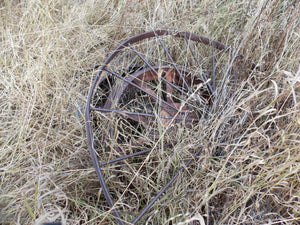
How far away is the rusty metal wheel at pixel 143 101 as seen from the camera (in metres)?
1.44

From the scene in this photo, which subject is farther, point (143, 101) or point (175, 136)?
point (143, 101)

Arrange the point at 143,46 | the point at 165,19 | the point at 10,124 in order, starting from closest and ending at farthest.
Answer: the point at 10,124, the point at 143,46, the point at 165,19

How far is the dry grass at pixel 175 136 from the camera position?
1.24 m

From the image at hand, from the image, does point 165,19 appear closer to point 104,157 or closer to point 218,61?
point 218,61

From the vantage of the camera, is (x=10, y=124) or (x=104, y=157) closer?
(x=104, y=157)

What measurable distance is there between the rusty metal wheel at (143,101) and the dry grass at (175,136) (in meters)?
0.08

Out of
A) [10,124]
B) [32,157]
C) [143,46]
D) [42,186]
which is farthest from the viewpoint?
[143,46]

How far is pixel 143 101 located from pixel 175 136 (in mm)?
329

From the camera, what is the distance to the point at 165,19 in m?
2.17

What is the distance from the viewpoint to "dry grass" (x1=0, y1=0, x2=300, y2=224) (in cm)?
124

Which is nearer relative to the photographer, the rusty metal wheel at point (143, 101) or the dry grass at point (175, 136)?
the dry grass at point (175, 136)

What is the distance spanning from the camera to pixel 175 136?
5.16ft

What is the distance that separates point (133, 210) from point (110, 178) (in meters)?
0.20

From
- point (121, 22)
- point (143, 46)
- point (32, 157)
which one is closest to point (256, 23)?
point (143, 46)
